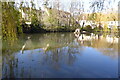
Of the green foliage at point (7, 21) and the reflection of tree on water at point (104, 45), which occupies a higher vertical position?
the green foliage at point (7, 21)

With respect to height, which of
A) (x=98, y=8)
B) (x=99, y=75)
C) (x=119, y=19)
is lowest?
(x=99, y=75)

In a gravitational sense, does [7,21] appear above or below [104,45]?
above

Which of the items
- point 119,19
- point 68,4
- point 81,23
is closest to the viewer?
point 119,19

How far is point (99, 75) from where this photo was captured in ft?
12.5

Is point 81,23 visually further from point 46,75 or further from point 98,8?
point 46,75

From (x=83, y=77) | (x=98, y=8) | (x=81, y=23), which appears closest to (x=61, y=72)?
(x=83, y=77)

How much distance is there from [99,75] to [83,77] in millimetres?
480

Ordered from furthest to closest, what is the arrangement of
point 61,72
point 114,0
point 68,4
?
point 68,4, point 114,0, point 61,72

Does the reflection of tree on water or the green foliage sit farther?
the reflection of tree on water

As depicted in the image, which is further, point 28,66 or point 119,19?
point 119,19

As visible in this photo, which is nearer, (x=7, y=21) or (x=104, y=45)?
(x=7, y=21)

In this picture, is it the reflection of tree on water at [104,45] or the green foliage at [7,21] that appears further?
the reflection of tree on water at [104,45]

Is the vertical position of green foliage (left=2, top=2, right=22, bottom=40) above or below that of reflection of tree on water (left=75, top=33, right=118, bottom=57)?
above

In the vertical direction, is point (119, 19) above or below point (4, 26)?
above
